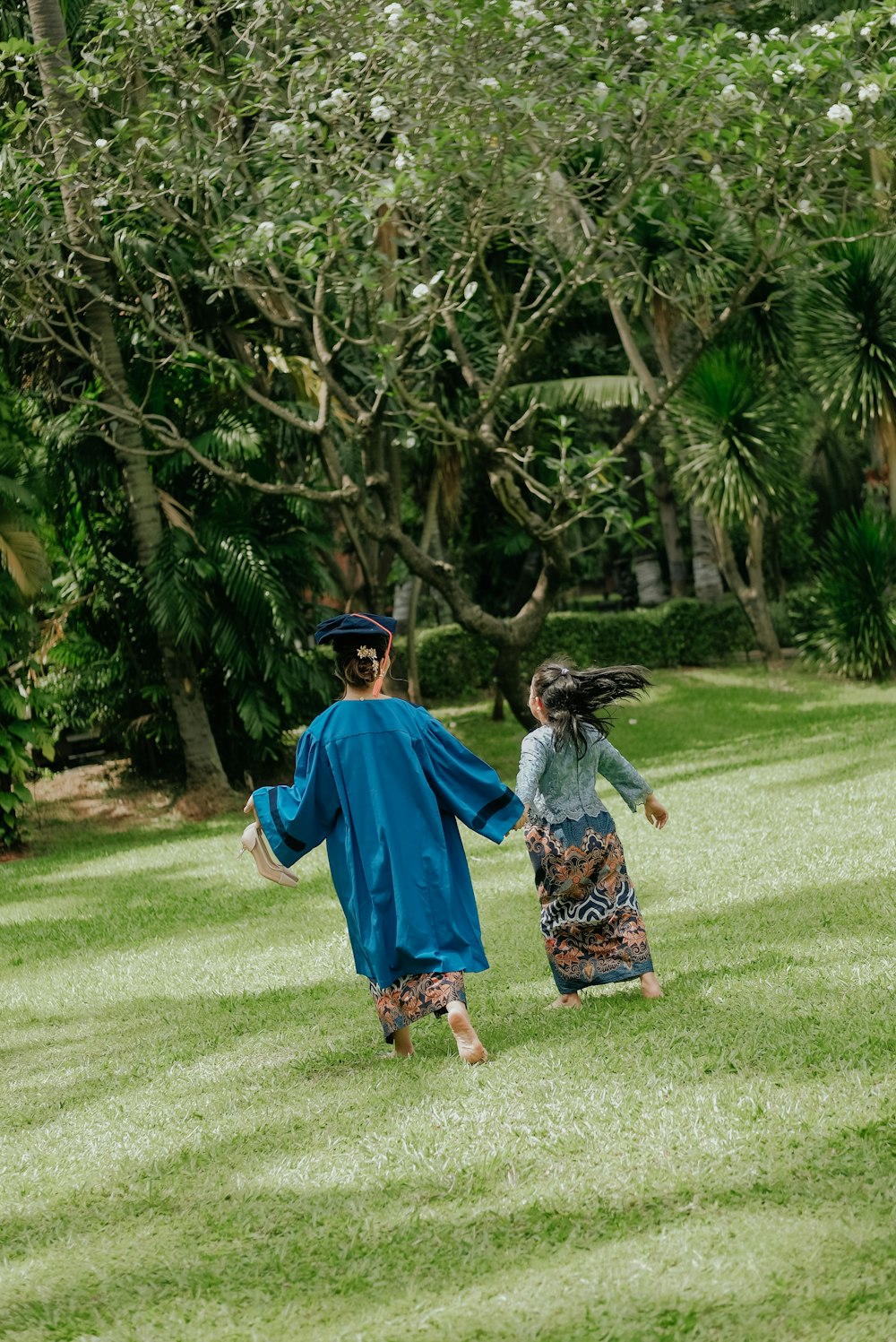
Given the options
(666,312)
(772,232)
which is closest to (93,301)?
(772,232)

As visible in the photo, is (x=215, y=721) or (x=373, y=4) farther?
(x=215, y=721)

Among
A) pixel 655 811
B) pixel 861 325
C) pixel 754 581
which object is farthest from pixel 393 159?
pixel 754 581

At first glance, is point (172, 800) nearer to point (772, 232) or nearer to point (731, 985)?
point (772, 232)

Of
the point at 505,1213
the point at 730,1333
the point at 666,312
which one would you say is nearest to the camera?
the point at 730,1333

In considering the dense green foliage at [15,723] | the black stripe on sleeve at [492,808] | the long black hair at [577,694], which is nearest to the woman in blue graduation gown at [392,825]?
the black stripe on sleeve at [492,808]

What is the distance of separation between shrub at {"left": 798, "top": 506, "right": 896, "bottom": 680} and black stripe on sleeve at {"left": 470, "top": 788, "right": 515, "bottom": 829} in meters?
16.7

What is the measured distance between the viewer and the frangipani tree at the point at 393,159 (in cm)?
1204

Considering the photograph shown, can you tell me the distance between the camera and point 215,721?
1777cm

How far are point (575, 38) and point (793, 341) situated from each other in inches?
390

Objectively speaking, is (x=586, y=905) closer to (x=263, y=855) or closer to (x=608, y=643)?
(x=263, y=855)

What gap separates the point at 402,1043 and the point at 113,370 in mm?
11353

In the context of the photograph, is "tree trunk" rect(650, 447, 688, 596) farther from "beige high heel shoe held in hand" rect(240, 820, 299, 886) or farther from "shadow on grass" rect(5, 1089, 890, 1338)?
"shadow on grass" rect(5, 1089, 890, 1338)

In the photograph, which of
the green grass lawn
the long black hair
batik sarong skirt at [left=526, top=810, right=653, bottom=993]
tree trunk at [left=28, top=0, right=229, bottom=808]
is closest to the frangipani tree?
tree trunk at [left=28, top=0, right=229, bottom=808]

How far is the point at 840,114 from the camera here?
1161 cm
